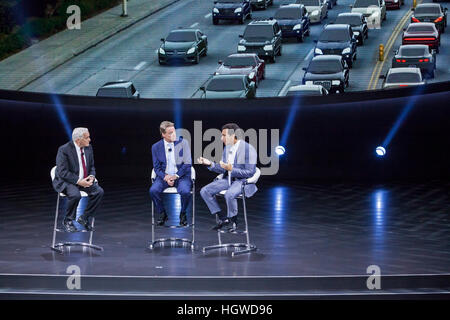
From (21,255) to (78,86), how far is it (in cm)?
2634

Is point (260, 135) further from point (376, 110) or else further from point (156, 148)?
point (156, 148)

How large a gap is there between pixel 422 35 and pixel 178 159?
2989cm

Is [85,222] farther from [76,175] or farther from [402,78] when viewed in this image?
[402,78]

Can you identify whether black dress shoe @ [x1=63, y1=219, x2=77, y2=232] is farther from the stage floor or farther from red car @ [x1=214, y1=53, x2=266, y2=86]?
red car @ [x1=214, y1=53, x2=266, y2=86]

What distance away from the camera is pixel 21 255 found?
48.0 feet

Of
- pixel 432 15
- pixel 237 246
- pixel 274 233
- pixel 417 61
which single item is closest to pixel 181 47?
pixel 417 61

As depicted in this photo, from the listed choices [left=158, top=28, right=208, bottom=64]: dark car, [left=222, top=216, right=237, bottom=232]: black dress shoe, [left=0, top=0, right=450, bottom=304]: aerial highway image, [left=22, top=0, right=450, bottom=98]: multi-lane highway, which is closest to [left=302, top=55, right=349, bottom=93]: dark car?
[left=22, top=0, right=450, bottom=98]: multi-lane highway

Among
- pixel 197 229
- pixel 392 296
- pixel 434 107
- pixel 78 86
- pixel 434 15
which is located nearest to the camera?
pixel 392 296

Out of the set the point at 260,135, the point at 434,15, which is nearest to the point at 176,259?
the point at 260,135

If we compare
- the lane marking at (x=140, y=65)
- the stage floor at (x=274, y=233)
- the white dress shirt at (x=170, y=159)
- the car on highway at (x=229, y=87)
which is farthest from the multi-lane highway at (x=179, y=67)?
the white dress shirt at (x=170, y=159)

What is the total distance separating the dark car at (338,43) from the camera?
41.1 meters

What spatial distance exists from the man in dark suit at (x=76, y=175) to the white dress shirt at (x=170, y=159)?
954 mm

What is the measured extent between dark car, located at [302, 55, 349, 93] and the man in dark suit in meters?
→ 20.6

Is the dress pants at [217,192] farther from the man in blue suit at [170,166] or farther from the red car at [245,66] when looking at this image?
the red car at [245,66]
